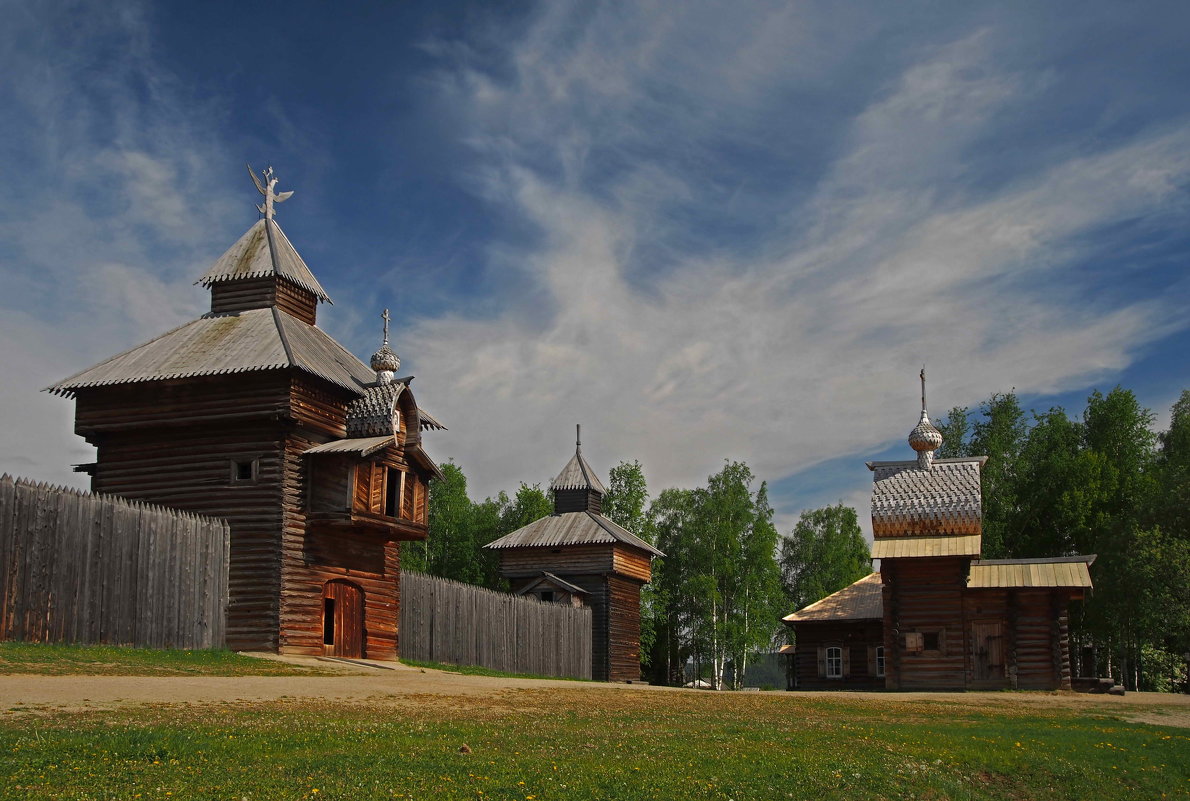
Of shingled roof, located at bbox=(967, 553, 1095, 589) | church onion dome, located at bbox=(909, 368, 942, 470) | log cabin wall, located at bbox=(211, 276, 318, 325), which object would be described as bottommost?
shingled roof, located at bbox=(967, 553, 1095, 589)

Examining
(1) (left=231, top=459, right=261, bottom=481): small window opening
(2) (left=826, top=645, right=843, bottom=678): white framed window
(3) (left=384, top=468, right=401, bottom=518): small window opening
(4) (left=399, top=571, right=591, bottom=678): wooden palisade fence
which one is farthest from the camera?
(2) (left=826, top=645, right=843, bottom=678): white framed window

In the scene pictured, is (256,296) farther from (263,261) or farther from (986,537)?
(986,537)

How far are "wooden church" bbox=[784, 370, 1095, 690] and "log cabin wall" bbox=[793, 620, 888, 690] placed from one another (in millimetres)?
5918

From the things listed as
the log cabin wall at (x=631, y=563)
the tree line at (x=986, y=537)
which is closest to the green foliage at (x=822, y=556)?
the tree line at (x=986, y=537)

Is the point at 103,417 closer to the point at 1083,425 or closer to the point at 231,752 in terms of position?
the point at 231,752

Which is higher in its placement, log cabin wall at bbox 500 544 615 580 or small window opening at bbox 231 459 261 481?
small window opening at bbox 231 459 261 481

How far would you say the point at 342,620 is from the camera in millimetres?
31438

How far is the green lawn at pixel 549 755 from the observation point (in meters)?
10.1

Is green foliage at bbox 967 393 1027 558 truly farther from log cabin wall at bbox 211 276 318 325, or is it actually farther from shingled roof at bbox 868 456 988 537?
log cabin wall at bbox 211 276 318 325

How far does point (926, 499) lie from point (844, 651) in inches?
338

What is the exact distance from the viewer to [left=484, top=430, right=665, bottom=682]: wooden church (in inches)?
1828

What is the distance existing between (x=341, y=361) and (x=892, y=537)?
18955mm

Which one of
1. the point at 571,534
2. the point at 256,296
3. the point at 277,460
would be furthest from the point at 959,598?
the point at 256,296

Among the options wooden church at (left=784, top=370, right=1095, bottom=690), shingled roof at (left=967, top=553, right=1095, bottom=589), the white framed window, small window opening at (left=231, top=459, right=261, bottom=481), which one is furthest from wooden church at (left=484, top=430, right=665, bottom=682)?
small window opening at (left=231, top=459, right=261, bottom=481)
